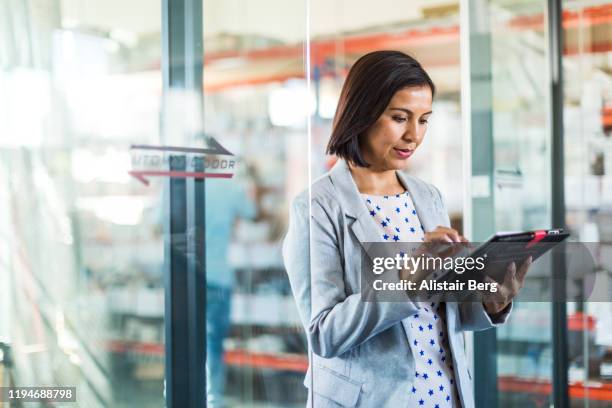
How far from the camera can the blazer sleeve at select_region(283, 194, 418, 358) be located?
1646 millimetres

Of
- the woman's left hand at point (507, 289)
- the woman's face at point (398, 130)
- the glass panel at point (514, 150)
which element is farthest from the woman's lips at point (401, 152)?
the glass panel at point (514, 150)

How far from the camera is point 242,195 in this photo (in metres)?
2.05

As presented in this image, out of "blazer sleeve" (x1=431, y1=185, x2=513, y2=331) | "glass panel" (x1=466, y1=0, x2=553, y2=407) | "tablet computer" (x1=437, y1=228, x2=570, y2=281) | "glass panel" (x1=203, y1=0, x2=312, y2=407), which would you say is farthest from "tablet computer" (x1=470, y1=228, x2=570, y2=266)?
"glass panel" (x1=466, y1=0, x2=553, y2=407)

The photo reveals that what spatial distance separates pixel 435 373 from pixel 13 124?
109 centimetres

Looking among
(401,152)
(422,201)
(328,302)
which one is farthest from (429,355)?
(401,152)

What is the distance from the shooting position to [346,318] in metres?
1.66

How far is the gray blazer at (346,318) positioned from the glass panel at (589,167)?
2.24 m

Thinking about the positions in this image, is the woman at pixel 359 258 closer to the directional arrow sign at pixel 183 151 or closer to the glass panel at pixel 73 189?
the directional arrow sign at pixel 183 151

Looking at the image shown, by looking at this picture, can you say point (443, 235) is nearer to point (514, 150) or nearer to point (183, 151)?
point (183, 151)

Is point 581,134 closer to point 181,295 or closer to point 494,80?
point 494,80

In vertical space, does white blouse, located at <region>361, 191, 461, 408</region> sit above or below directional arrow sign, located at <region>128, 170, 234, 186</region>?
below

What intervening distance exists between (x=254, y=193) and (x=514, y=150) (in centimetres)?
200

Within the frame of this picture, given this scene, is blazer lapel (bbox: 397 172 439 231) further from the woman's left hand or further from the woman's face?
the woman's left hand

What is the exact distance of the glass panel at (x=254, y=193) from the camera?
1985 mm
